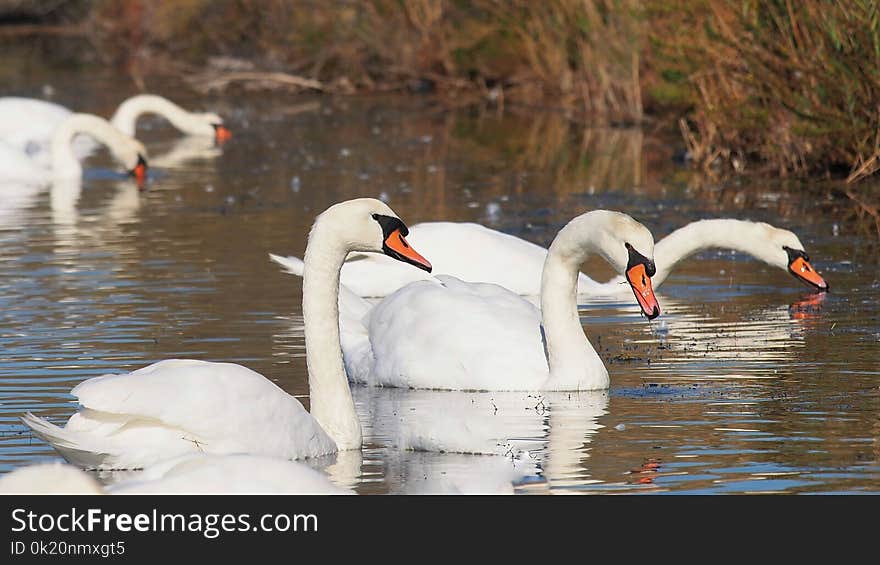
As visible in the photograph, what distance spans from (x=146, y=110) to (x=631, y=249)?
16.0 meters

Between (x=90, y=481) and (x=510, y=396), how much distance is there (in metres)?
4.24

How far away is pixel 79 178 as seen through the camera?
803 inches

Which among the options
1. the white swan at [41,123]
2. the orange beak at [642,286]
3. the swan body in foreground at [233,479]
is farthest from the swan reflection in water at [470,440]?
the white swan at [41,123]

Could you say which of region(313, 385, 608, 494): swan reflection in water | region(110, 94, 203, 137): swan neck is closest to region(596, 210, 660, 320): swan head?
region(313, 385, 608, 494): swan reflection in water

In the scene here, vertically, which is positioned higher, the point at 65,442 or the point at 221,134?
the point at 221,134

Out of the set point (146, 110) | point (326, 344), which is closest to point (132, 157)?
point (146, 110)

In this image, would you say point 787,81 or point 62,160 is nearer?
point 787,81

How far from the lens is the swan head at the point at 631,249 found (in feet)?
29.0

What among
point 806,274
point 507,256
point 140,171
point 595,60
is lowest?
point 806,274

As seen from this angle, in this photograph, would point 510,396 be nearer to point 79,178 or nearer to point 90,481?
point 90,481

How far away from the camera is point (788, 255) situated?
11773 millimetres

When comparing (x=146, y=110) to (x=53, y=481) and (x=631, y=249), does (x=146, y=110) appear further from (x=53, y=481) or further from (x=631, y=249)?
(x=53, y=481)
